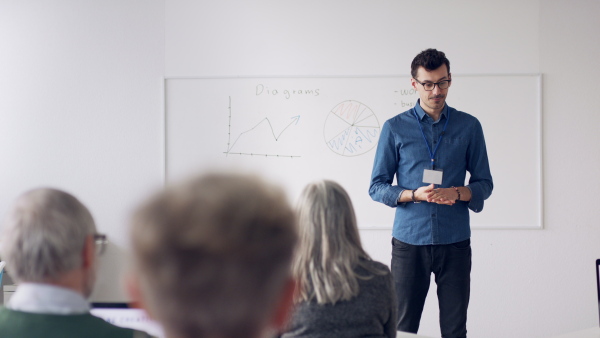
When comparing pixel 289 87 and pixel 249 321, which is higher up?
pixel 289 87

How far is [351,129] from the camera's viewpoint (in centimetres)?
421

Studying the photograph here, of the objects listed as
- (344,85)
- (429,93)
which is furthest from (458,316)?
(344,85)

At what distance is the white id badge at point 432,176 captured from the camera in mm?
2703

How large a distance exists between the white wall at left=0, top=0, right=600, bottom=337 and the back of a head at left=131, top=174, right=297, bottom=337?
12.1 feet

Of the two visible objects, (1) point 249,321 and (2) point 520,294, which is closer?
(1) point 249,321

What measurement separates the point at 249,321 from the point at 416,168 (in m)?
2.29

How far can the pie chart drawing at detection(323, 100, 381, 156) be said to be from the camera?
4195 mm

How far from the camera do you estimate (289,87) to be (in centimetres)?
423

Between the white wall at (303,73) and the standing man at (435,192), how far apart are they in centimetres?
145

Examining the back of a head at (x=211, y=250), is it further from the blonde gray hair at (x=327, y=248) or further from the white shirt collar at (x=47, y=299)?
the blonde gray hair at (x=327, y=248)

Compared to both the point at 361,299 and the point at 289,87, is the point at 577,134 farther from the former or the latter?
the point at 361,299

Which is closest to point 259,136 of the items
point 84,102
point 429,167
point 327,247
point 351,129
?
point 351,129

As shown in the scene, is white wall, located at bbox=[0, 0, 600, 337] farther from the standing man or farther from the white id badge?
the white id badge

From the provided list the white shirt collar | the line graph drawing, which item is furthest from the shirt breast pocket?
the white shirt collar
